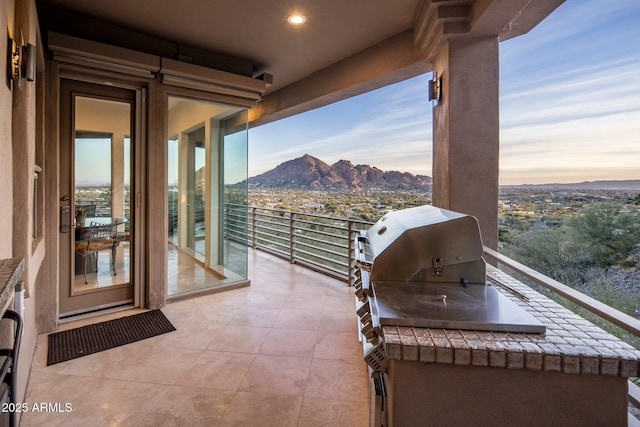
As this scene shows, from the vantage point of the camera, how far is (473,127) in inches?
94.9

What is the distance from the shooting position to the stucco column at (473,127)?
2395mm

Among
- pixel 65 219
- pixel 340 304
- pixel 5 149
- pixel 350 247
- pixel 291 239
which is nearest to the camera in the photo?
pixel 5 149

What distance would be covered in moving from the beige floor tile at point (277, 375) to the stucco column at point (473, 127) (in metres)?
1.66

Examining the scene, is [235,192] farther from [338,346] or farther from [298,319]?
[338,346]

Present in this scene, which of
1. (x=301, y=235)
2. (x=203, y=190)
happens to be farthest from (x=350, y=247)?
(x=203, y=190)

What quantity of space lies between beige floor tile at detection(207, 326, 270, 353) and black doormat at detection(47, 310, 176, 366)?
1.64 feet

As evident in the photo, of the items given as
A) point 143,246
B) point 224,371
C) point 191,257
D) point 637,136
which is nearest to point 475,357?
point 224,371

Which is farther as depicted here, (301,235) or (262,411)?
(301,235)

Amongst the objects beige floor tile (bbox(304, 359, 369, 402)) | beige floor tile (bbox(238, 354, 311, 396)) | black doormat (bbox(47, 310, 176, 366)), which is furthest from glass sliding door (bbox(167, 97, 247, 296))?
beige floor tile (bbox(304, 359, 369, 402))

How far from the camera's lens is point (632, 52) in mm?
1998

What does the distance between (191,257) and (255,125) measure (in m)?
2.92

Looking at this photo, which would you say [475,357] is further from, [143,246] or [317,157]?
[317,157]

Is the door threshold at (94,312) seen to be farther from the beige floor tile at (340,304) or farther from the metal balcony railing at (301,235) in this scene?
the beige floor tile at (340,304)

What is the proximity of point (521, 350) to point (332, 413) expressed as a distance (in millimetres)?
1266
